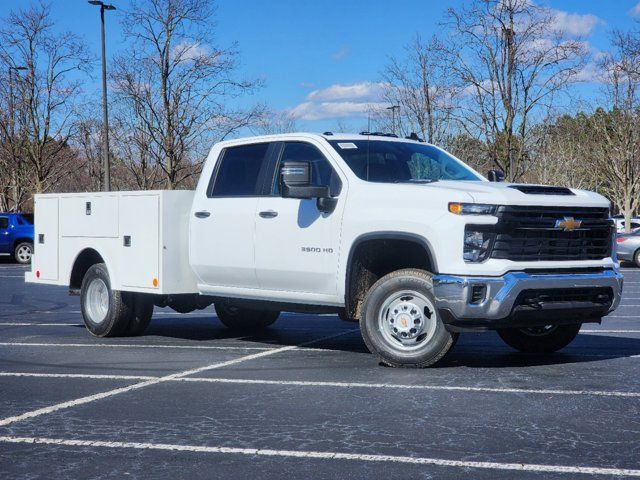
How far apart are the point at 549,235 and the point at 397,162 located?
178cm

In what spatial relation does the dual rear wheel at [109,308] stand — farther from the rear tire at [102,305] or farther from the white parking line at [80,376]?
the white parking line at [80,376]

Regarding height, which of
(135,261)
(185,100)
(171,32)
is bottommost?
(135,261)

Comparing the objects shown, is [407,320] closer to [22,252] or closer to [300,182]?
[300,182]

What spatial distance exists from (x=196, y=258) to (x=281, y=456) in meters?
4.92

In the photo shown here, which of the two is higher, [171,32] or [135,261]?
[171,32]

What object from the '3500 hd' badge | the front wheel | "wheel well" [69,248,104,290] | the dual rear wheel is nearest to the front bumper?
the front wheel

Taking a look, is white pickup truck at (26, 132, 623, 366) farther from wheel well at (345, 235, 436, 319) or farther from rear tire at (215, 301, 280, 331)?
rear tire at (215, 301, 280, 331)

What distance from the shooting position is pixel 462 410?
21.0 feet

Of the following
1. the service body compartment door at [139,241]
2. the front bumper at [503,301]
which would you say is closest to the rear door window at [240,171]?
the service body compartment door at [139,241]

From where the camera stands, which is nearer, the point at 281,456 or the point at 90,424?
the point at 281,456

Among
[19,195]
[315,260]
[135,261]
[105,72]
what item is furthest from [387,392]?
[19,195]

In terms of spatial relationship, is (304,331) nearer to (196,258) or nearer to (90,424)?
(196,258)

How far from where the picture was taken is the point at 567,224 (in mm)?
7973

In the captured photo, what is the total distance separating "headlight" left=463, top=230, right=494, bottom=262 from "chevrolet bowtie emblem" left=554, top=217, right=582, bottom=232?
678 millimetres
